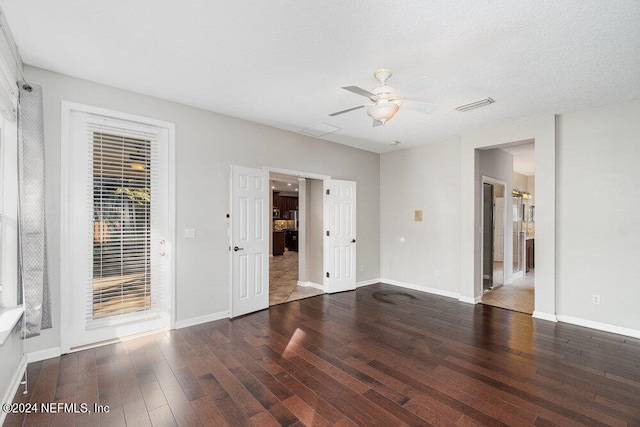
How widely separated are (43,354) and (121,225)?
1419 mm

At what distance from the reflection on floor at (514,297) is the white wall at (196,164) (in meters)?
3.92

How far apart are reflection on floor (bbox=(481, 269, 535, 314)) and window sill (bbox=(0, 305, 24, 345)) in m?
5.77

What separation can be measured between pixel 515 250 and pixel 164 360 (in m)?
7.79

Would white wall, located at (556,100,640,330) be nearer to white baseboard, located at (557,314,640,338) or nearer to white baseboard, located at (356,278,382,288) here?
white baseboard, located at (557,314,640,338)

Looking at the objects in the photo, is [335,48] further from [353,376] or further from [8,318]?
[8,318]

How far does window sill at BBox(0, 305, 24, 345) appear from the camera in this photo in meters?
2.06

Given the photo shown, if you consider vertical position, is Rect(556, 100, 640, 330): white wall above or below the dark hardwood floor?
above

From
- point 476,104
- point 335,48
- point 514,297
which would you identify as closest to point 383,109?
point 335,48

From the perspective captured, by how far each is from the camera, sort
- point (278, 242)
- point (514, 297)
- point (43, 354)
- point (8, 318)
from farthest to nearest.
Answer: point (278, 242) → point (514, 297) → point (43, 354) → point (8, 318)

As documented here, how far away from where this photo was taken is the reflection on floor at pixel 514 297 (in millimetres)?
4706

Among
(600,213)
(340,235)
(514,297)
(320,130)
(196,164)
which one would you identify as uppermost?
(320,130)

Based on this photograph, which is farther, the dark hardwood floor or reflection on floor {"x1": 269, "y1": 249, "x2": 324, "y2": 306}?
reflection on floor {"x1": 269, "y1": 249, "x2": 324, "y2": 306}

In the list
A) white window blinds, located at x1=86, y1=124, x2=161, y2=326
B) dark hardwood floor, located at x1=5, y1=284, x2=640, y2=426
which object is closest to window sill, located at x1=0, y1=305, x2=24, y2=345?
dark hardwood floor, located at x1=5, y1=284, x2=640, y2=426

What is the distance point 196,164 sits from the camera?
390cm
